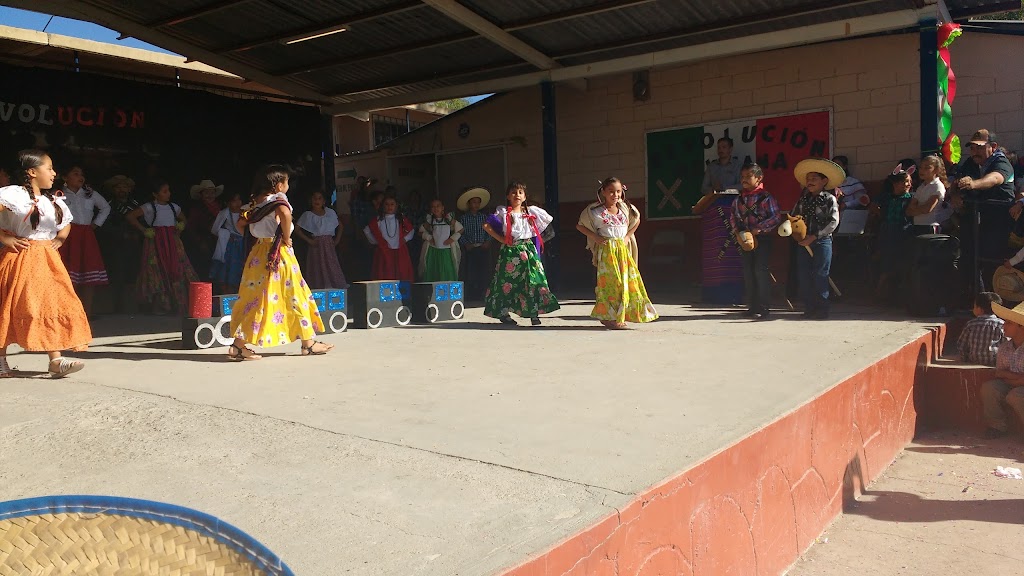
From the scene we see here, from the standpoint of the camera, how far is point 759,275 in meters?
7.93

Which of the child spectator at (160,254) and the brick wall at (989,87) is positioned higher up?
the brick wall at (989,87)

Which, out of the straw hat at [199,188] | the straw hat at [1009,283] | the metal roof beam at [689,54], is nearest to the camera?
the straw hat at [1009,283]

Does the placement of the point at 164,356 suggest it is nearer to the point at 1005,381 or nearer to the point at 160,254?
the point at 160,254

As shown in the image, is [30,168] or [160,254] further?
[160,254]

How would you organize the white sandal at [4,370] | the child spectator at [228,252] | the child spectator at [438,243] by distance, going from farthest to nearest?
the child spectator at [228,252], the child spectator at [438,243], the white sandal at [4,370]

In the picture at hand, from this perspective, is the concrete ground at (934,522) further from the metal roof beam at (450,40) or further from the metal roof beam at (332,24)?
the metal roof beam at (332,24)

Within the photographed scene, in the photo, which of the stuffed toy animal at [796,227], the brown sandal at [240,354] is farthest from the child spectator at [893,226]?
the brown sandal at [240,354]

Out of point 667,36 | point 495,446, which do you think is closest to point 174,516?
point 495,446

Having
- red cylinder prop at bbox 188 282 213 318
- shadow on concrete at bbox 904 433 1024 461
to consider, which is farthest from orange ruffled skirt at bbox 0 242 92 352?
shadow on concrete at bbox 904 433 1024 461

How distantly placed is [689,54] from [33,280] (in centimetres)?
754

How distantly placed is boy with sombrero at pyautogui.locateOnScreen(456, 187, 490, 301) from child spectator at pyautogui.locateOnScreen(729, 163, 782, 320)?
418 cm

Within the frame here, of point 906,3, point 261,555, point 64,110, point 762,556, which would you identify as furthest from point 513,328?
point 64,110

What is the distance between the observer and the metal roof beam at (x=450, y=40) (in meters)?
9.15

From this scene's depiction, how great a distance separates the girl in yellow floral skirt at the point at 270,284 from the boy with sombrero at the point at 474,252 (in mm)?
5275
